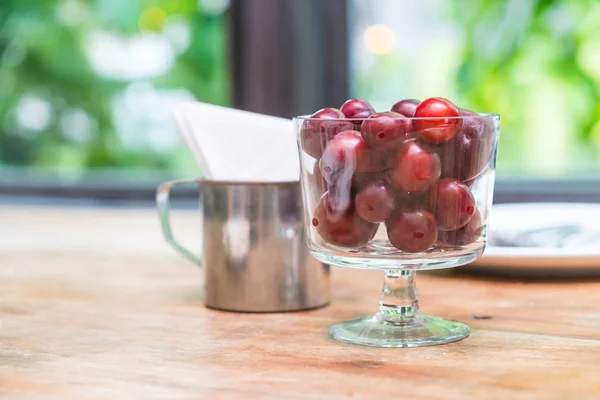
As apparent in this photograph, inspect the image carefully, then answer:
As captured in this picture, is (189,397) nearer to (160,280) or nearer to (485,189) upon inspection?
(485,189)

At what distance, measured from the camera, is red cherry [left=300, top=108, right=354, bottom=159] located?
0.69m

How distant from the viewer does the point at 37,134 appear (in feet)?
8.26

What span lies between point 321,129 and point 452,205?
120mm

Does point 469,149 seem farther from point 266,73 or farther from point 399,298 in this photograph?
point 266,73

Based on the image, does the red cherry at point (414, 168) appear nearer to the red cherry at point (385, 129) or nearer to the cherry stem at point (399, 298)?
the red cherry at point (385, 129)

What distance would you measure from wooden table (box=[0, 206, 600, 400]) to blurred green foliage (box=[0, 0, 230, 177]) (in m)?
1.26

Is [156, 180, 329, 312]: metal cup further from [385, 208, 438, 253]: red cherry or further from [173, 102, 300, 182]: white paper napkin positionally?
[385, 208, 438, 253]: red cherry

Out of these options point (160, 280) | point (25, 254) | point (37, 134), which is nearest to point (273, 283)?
point (160, 280)

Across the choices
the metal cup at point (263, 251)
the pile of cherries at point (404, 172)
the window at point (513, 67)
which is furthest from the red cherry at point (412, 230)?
the window at point (513, 67)

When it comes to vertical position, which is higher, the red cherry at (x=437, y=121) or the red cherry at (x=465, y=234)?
the red cherry at (x=437, y=121)

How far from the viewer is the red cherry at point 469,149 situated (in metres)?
0.68

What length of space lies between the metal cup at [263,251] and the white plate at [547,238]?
252 mm

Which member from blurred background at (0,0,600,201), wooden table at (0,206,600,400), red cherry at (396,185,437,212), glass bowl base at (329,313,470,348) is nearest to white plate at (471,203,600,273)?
wooden table at (0,206,600,400)

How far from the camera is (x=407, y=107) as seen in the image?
2.34ft
